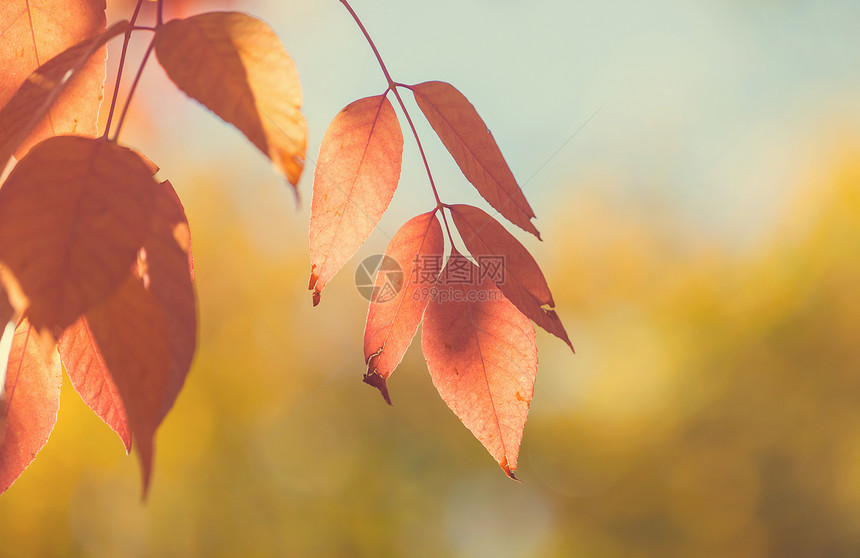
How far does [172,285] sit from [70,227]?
0.05 m

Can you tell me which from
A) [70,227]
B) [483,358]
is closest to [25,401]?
[70,227]

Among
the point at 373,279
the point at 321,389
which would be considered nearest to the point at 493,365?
the point at 373,279

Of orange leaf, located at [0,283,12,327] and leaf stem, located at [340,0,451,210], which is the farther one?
leaf stem, located at [340,0,451,210]

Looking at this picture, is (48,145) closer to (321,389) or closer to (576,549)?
(321,389)

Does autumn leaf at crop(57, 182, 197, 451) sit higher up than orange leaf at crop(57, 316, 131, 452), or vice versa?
autumn leaf at crop(57, 182, 197, 451)

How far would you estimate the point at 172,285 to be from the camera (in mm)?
243

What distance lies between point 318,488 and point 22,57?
664 centimetres

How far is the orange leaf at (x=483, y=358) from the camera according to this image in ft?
1.28

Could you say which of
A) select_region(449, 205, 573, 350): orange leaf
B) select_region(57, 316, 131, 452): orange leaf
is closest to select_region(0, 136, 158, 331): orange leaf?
select_region(57, 316, 131, 452): orange leaf

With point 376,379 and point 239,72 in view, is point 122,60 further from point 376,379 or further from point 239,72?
point 376,379

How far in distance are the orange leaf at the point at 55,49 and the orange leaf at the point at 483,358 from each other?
0.88ft

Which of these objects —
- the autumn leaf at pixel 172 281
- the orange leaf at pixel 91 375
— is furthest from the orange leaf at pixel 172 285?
the orange leaf at pixel 91 375

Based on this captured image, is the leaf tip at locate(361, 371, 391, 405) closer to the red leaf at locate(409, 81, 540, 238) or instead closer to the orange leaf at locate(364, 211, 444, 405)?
the orange leaf at locate(364, 211, 444, 405)

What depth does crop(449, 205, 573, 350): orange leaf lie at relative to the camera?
0.35 metres
